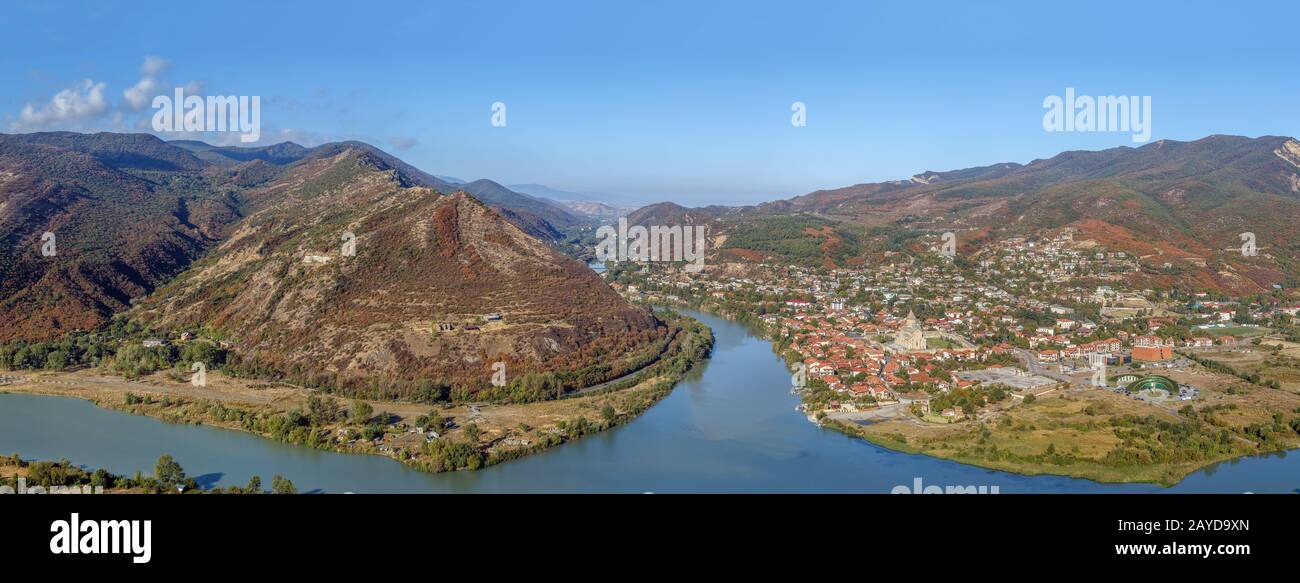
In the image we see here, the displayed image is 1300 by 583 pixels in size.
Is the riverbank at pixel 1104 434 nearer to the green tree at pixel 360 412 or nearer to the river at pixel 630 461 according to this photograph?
the river at pixel 630 461

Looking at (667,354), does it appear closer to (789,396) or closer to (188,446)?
(789,396)

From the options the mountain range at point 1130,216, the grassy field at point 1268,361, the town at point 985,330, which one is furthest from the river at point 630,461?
the mountain range at point 1130,216

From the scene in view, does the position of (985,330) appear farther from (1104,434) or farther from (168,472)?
(168,472)

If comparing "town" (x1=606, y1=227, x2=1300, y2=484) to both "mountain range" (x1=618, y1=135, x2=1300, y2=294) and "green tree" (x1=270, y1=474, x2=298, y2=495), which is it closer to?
"mountain range" (x1=618, y1=135, x2=1300, y2=294)

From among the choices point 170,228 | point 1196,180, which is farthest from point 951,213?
point 170,228

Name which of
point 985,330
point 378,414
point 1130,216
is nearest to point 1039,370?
point 985,330
